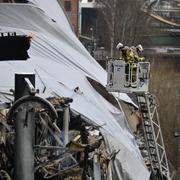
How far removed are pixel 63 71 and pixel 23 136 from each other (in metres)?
7.27

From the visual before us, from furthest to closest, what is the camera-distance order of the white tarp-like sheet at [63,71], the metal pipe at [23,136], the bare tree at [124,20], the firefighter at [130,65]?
the bare tree at [124,20], the firefighter at [130,65], the white tarp-like sheet at [63,71], the metal pipe at [23,136]

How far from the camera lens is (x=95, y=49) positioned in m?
49.9

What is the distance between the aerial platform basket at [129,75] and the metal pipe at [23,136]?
589 centimetres

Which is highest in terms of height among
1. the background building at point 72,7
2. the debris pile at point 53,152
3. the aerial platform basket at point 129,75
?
the aerial platform basket at point 129,75

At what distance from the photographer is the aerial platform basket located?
43.0 feet

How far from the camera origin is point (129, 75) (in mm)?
13094

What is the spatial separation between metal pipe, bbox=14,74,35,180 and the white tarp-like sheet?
388 cm

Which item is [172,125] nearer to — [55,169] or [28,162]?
[55,169]

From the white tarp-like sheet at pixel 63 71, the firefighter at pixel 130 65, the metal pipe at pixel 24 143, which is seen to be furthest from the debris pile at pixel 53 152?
the firefighter at pixel 130 65

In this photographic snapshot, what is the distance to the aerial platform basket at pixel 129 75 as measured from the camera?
13094 mm

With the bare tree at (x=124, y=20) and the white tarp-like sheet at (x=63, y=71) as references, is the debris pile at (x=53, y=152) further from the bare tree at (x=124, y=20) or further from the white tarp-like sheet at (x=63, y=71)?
the bare tree at (x=124, y=20)

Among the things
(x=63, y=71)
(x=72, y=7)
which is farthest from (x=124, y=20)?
(x=63, y=71)

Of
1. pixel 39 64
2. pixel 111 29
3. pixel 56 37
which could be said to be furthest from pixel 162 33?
pixel 39 64

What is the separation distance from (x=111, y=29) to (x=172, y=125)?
2168 cm
